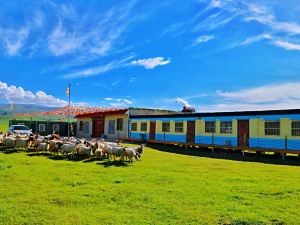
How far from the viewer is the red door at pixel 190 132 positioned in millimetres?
29297

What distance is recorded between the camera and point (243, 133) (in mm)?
25328

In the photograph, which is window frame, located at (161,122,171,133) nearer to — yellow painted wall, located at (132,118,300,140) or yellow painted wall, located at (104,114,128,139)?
yellow painted wall, located at (132,118,300,140)

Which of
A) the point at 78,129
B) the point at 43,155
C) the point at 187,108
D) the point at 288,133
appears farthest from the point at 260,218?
the point at 78,129

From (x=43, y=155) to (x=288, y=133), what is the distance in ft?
52.1

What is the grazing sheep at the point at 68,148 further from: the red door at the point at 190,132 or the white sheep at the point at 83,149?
the red door at the point at 190,132

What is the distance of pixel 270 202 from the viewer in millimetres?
9023

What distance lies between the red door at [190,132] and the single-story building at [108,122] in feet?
33.2

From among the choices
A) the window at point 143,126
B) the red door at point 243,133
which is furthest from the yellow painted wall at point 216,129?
the window at point 143,126

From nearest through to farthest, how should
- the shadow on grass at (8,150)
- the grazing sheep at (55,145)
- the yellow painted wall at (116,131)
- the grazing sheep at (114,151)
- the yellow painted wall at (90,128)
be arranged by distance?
the grazing sheep at (114,151), the grazing sheep at (55,145), the shadow on grass at (8,150), the yellow painted wall at (116,131), the yellow painted wall at (90,128)

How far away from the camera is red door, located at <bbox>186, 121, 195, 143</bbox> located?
29297 millimetres

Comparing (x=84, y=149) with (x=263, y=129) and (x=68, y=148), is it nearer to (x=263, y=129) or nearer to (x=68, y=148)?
(x=68, y=148)

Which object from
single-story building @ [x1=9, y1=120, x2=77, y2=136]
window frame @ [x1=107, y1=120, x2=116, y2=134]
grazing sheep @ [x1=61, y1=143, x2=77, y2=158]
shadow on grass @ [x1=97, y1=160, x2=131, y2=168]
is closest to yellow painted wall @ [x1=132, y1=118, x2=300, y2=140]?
shadow on grass @ [x1=97, y1=160, x2=131, y2=168]

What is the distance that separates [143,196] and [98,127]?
35.8m

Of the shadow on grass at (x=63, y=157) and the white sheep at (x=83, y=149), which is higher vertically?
the white sheep at (x=83, y=149)
